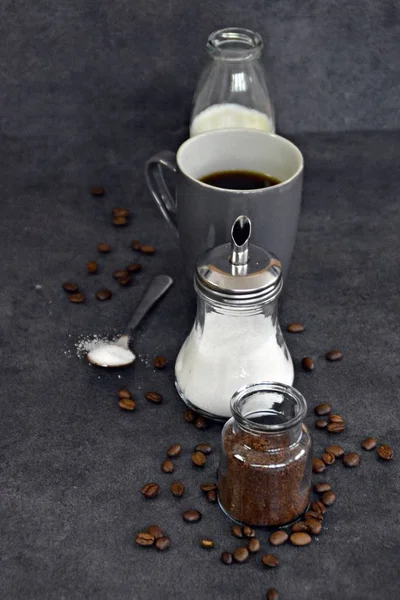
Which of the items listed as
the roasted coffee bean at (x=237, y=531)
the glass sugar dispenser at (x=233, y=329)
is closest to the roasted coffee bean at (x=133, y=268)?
the glass sugar dispenser at (x=233, y=329)

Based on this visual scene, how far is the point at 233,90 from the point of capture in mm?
1243

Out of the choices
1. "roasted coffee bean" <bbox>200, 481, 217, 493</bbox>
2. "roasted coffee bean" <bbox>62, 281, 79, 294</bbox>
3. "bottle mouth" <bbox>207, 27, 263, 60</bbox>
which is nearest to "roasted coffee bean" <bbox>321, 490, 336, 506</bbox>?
"roasted coffee bean" <bbox>200, 481, 217, 493</bbox>

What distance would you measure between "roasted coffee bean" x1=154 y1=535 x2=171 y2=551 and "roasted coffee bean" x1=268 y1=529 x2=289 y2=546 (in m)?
0.09

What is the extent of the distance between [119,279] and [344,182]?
414 millimetres

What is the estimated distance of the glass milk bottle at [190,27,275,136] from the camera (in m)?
1.24

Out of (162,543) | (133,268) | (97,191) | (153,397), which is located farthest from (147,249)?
(162,543)

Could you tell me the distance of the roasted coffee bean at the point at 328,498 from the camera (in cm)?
96

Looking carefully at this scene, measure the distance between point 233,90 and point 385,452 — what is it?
493 mm

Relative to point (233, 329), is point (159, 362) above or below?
below

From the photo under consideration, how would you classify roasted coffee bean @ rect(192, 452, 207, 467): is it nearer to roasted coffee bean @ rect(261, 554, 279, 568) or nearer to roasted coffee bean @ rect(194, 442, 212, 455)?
roasted coffee bean @ rect(194, 442, 212, 455)

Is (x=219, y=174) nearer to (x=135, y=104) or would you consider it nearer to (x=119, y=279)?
(x=119, y=279)

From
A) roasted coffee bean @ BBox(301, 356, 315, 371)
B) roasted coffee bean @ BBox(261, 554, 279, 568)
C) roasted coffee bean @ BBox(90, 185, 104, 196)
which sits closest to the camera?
roasted coffee bean @ BBox(261, 554, 279, 568)

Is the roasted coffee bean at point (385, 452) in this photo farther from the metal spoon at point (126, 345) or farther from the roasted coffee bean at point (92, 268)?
the roasted coffee bean at point (92, 268)

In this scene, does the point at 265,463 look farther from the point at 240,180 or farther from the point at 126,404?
the point at 240,180
